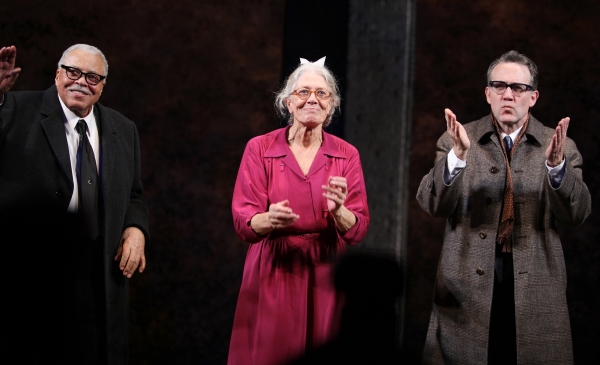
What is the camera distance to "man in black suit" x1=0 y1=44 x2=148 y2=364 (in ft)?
8.39

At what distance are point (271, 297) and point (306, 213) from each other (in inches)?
12.6

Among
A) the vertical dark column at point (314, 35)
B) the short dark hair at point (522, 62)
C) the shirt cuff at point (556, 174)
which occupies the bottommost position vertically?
the shirt cuff at point (556, 174)

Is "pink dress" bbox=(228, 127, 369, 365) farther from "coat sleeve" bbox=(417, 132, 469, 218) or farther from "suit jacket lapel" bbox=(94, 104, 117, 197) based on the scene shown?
"suit jacket lapel" bbox=(94, 104, 117, 197)

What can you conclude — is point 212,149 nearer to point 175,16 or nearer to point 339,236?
point 175,16

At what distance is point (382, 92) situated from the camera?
1.79 metres

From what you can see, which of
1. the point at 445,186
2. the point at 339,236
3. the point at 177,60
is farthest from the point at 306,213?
the point at 177,60

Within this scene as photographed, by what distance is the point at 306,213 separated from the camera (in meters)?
2.52

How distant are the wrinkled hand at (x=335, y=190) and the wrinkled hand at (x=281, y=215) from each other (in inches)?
4.9

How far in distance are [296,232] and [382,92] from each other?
2.84 feet

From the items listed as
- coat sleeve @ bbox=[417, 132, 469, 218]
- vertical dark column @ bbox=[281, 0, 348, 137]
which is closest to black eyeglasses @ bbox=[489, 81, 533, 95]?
coat sleeve @ bbox=[417, 132, 469, 218]

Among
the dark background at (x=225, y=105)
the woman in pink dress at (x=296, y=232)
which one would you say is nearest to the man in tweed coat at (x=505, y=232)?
the woman in pink dress at (x=296, y=232)

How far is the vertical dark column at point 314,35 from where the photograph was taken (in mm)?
2605

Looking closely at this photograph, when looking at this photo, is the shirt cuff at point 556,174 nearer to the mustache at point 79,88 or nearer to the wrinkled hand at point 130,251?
the wrinkled hand at point 130,251

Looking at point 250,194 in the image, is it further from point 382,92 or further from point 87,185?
point 382,92
